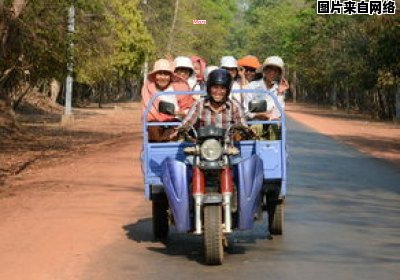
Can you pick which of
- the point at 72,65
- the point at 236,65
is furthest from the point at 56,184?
the point at 72,65

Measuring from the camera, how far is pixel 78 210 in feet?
35.3

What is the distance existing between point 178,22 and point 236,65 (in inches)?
2367

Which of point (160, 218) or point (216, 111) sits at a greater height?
point (216, 111)

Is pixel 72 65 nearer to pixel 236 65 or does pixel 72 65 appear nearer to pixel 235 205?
pixel 236 65

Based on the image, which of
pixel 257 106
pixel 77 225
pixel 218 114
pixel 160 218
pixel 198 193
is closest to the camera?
pixel 198 193

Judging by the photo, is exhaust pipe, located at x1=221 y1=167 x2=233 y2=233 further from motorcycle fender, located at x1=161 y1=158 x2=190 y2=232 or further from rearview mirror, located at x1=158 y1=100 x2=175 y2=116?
rearview mirror, located at x1=158 y1=100 x2=175 y2=116

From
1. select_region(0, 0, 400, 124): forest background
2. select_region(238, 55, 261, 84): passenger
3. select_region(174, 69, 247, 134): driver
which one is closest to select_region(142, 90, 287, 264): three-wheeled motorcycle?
select_region(174, 69, 247, 134): driver

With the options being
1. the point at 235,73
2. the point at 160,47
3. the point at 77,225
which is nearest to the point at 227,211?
the point at 77,225

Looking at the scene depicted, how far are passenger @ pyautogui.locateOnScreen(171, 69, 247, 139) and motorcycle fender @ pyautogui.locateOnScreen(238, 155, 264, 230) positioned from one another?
54 centimetres

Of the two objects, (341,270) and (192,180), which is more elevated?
(192,180)

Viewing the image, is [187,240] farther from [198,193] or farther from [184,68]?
[184,68]

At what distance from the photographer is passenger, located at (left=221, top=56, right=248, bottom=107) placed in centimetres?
964

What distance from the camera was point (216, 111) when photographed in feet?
25.9

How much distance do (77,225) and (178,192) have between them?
259 cm
